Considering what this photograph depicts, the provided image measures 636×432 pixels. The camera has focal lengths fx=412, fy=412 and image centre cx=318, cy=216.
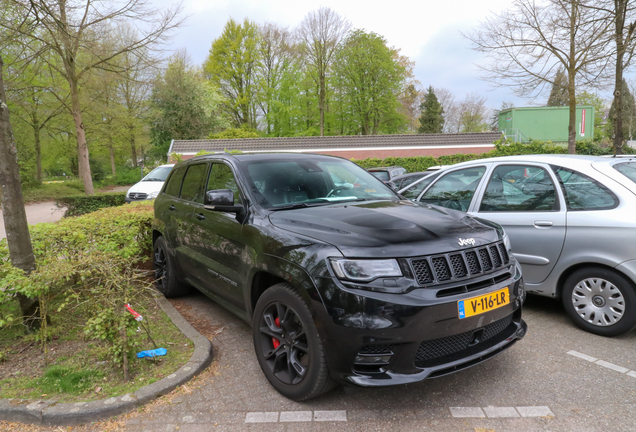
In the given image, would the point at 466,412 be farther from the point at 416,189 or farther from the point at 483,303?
the point at 416,189

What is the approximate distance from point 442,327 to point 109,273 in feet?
8.76

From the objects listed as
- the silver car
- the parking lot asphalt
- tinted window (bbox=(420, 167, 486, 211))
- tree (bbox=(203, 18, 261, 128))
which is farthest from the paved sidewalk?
tree (bbox=(203, 18, 261, 128))

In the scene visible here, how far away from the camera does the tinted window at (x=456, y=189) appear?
197 inches

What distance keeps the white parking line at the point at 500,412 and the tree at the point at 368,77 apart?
1610 inches

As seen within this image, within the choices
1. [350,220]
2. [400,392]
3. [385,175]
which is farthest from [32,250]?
[385,175]

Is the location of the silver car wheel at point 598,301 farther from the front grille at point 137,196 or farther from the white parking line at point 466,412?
the front grille at point 137,196

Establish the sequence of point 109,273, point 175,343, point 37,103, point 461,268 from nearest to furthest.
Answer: point 461,268 < point 109,273 < point 175,343 < point 37,103

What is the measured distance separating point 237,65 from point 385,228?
152 ft

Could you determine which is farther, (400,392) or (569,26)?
(569,26)

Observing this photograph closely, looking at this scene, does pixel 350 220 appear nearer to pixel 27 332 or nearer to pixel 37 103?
pixel 27 332

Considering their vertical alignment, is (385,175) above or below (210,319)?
above

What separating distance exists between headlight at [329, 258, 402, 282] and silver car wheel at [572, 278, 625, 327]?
2468mm

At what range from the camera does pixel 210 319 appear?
4.59m

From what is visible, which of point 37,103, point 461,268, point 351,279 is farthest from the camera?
point 37,103
